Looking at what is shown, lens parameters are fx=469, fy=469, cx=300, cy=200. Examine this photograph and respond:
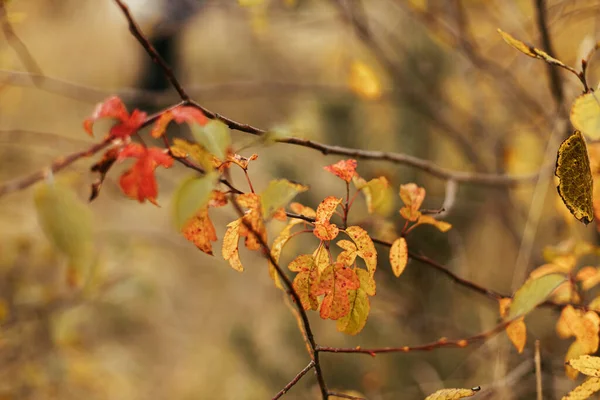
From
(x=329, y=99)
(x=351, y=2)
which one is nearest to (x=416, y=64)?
(x=329, y=99)

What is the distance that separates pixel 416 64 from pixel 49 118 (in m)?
2.54

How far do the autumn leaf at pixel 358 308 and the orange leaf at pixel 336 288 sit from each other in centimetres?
2

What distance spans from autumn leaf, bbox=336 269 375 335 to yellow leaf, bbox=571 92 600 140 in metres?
0.19

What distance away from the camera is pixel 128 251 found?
1.45m

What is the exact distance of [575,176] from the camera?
1.13ft

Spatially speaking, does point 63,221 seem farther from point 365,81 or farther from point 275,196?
point 365,81

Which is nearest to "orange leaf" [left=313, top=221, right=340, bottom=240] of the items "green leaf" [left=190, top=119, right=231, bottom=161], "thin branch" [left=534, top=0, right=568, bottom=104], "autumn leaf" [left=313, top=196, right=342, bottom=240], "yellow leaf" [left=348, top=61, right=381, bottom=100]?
Result: "autumn leaf" [left=313, top=196, right=342, bottom=240]

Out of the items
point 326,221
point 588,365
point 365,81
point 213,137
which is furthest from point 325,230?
point 365,81

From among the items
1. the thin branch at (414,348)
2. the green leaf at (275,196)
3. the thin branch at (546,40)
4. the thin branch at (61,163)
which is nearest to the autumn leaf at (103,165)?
the thin branch at (61,163)

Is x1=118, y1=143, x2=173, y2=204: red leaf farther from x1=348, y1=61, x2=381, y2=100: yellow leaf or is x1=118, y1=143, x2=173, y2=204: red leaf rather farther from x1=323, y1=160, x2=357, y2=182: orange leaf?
x1=348, y1=61, x2=381, y2=100: yellow leaf

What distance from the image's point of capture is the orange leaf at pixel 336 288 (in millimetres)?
363

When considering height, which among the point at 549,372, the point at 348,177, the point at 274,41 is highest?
the point at 274,41

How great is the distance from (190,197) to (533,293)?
29cm

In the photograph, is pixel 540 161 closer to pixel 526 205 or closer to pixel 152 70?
pixel 526 205
